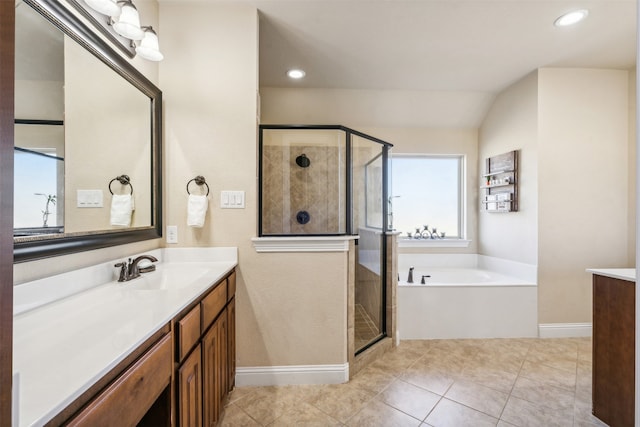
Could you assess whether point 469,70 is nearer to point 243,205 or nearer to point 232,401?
point 243,205

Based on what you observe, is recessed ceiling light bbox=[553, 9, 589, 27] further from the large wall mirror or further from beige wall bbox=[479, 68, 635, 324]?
the large wall mirror

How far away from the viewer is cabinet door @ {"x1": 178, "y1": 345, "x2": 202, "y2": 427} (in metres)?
1.01

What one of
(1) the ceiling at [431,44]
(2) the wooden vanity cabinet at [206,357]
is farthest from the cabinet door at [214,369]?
(1) the ceiling at [431,44]

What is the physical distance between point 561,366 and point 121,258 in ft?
10.4

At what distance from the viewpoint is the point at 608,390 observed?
1514 millimetres

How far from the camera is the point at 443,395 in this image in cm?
180

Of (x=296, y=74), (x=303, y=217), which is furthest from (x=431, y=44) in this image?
(x=303, y=217)

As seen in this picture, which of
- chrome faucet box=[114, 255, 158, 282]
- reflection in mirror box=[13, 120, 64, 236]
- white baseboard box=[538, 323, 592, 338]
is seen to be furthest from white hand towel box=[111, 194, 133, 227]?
white baseboard box=[538, 323, 592, 338]

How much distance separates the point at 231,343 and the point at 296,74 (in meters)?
2.51

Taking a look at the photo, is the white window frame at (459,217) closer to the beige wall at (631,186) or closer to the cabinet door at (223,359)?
the beige wall at (631,186)

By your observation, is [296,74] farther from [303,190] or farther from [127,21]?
[127,21]

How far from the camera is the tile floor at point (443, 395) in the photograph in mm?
1592

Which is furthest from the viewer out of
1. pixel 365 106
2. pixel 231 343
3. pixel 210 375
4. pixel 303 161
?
pixel 365 106

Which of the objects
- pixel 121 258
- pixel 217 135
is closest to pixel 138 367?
pixel 121 258
